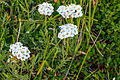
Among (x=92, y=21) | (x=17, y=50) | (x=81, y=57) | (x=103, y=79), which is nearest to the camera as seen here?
(x=17, y=50)

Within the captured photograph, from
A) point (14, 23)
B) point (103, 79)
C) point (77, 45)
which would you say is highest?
point (14, 23)

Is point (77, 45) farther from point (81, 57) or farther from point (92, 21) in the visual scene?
point (92, 21)

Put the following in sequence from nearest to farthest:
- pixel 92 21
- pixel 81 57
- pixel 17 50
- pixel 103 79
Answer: pixel 17 50 < pixel 103 79 < pixel 81 57 < pixel 92 21

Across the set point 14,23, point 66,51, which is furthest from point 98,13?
point 14,23

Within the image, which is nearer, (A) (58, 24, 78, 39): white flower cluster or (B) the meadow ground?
(A) (58, 24, 78, 39): white flower cluster

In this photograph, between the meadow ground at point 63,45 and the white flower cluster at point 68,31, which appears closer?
the white flower cluster at point 68,31

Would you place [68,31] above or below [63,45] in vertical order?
above

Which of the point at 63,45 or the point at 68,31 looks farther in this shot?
the point at 63,45

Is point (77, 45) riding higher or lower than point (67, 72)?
higher
